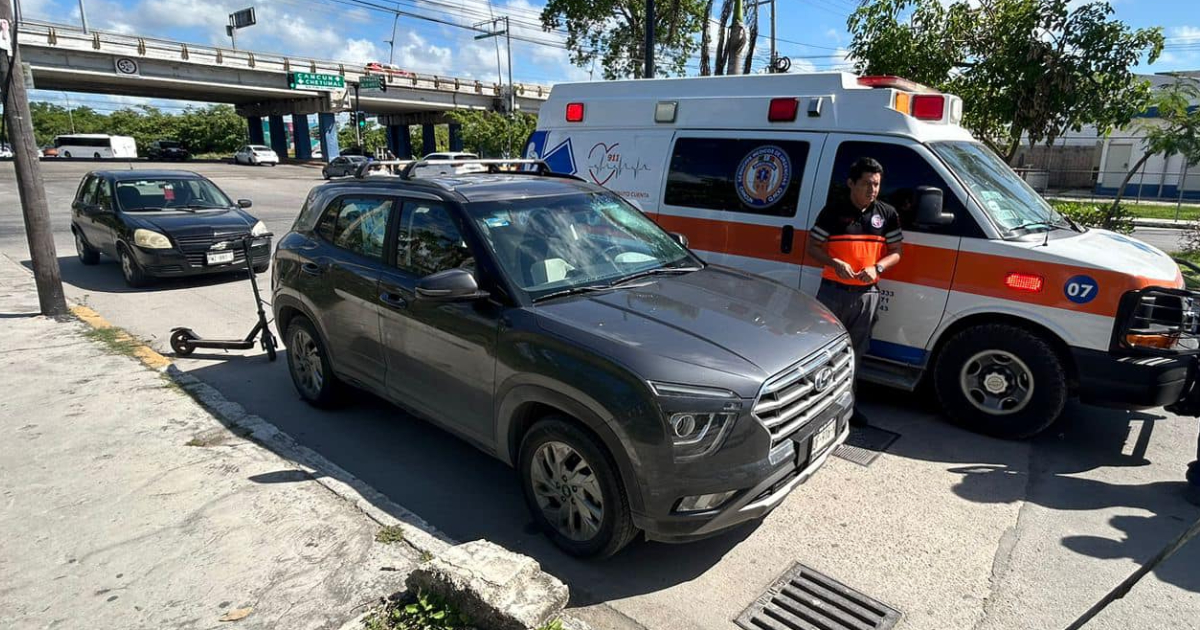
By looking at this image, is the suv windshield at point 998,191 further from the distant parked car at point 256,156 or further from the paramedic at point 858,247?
the distant parked car at point 256,156

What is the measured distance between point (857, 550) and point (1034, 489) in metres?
1.39

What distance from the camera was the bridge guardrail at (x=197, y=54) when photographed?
3844cm

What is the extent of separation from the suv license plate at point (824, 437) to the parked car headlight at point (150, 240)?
9.12 m

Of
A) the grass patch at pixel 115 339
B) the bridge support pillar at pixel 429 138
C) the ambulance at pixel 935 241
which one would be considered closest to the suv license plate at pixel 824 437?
the ambulance at pixel 935 241

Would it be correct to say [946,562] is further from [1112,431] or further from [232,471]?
[232,471]

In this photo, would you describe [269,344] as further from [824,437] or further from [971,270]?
[971,270]

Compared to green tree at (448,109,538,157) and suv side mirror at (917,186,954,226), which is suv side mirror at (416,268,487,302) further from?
green tree at (448,109,538,157)

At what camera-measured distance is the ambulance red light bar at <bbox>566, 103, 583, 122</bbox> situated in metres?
6.76

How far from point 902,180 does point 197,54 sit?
1993 inches

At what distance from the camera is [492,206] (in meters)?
A: 4.00

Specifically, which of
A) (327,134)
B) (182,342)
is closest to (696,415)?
(182,342)


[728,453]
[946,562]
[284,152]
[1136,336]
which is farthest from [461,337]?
[284,152]

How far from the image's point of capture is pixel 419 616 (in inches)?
108

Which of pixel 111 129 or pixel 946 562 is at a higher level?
pixel 111 129
